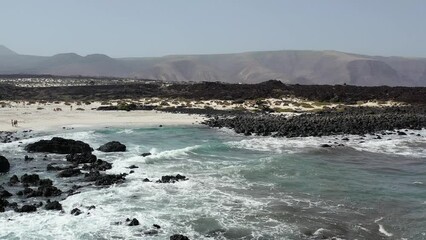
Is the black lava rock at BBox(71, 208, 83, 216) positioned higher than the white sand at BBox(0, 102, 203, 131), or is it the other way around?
the black lava rock at BBox(71, 208, 83, 216)

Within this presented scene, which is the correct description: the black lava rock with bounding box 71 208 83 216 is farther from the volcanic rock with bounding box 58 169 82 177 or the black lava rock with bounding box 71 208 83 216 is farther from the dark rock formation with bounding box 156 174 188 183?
the volcanic rock with bounding box 58 169 82 177

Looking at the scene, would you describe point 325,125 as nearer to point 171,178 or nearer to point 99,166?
point 171,178

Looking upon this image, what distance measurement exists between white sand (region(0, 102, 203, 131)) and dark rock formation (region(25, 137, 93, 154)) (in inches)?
469

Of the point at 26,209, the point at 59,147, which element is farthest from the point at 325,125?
the point at 26,209

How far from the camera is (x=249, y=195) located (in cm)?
2112

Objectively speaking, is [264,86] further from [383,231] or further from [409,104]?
[383,231]

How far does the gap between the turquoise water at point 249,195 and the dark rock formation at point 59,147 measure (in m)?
0.98

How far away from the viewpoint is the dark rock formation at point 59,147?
98.0 feet

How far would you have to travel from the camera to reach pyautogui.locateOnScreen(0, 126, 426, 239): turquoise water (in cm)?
1655

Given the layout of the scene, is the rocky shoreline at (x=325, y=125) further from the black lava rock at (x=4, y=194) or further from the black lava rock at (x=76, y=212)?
the black lava rock at (x=76, y=212)

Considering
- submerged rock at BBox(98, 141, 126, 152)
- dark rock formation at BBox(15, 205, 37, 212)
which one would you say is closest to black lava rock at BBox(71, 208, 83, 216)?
dark rock formation at BBox(15, 205, 37, 212)

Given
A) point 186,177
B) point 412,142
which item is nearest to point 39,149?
point 186,177

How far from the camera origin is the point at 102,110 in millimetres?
60375

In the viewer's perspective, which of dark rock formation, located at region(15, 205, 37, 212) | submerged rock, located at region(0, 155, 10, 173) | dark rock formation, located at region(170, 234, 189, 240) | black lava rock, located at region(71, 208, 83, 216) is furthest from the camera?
submerged rock, located at region(0, 155, 10, 173)
